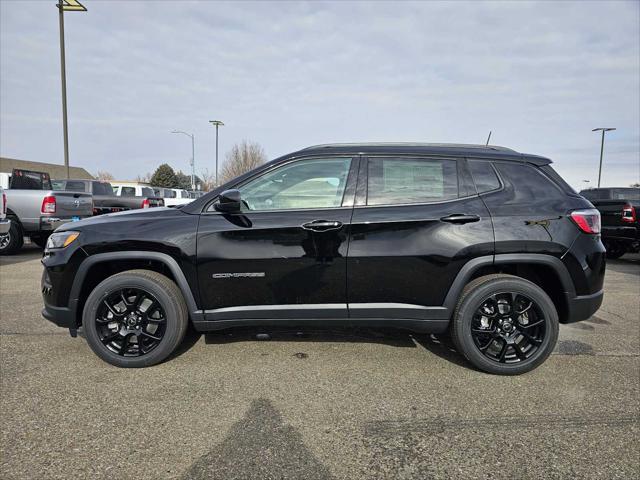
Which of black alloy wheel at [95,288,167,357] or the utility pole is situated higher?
the utility pole

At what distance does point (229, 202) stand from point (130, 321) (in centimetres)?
129

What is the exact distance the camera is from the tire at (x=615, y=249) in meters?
9.84

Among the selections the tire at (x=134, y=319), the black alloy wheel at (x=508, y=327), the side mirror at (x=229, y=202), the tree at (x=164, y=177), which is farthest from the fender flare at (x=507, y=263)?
the tree at (x=164, y=177)

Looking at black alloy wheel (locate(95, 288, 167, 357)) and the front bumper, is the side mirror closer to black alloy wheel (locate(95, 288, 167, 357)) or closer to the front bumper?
black alloy wheel (locate(95, 288, 167, 357))

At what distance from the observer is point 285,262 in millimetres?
3209

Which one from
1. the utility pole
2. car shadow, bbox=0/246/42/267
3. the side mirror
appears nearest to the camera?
the side mirror

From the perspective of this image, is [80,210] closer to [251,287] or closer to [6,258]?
[6,258]

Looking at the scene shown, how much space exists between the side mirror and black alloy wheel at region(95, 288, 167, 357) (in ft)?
3.06

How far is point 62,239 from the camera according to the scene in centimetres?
335

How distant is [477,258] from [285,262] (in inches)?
59.5

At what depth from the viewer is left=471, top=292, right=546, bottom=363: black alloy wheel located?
327cm

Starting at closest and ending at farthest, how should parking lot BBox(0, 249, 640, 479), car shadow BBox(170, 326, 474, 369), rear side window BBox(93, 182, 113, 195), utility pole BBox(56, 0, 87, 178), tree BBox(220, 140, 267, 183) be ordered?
parking lot BBox(0, 249, 640, 479)
car shadow BBox(170, 326, 474, 369)
rear side window BBox(93, 182, 113, 195)
utility pole BBox(56, 0, 87, 178)
tree BBox(220, 140, 267, 183)

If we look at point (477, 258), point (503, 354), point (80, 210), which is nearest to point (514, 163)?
point (477, 258)

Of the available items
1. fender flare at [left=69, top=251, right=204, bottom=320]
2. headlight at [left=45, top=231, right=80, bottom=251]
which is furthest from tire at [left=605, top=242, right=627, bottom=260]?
headlight at [left=45, top=231, right=80, bottom=251]
